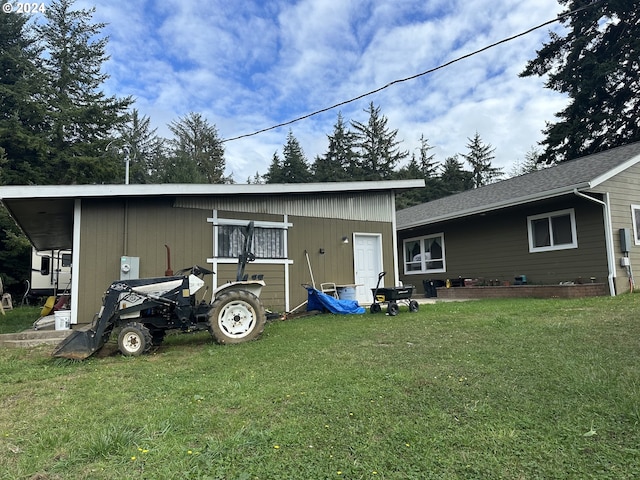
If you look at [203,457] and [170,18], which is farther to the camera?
[170,18]

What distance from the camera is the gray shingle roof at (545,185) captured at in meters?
10.2

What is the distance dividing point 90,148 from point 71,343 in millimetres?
17667

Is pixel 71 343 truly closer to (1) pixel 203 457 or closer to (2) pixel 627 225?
(1) pixel 203 457

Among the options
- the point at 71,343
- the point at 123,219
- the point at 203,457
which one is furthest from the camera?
the point at 123,219

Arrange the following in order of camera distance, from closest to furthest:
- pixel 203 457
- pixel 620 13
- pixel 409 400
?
pixel 203 457, pixel 409 400, pixel 620 13

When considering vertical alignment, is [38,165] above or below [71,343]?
above

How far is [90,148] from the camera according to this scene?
20.1m

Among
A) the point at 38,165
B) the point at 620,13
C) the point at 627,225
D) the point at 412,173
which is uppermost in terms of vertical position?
the point at 620,13

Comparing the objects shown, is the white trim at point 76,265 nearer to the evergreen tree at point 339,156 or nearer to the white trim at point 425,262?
the white trim at point 425,262

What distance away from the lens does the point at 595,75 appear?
21.4 m

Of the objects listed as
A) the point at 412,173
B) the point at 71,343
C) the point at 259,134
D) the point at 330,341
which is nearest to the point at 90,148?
the point at 259,134

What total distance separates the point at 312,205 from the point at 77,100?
18.1m

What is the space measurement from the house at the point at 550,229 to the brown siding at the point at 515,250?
0.08 feet

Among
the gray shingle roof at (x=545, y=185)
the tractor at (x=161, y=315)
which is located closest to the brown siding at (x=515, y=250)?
the gray shingle roof at (x=545, y=185)
